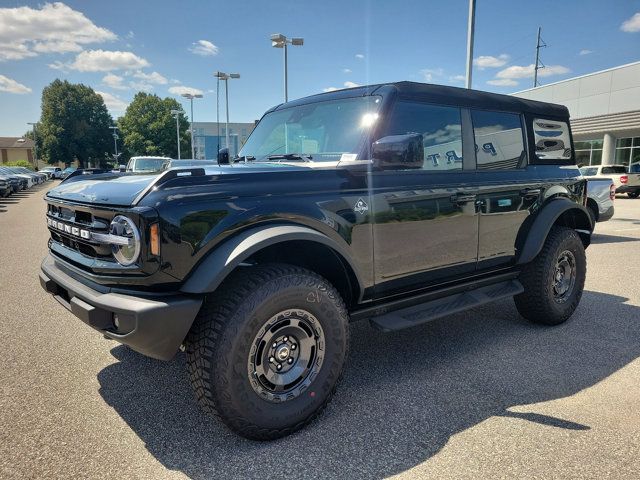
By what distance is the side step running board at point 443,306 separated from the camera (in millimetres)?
3141

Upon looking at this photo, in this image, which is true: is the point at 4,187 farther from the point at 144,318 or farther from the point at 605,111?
the point at 605,111

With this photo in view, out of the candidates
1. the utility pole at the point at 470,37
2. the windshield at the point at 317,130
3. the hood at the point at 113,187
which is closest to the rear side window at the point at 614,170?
the utility pole at the point at 470,37

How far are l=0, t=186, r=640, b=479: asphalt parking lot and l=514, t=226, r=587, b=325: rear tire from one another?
7.2 inches

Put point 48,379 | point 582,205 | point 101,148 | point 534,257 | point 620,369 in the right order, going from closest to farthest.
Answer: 1. point 48,379
2. point 620,369
3. point 534,257
4. point 582,205
5. point 101,148

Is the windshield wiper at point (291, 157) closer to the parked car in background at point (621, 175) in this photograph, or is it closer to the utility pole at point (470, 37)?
the utility pole at point (470, 37)

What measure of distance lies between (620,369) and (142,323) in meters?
3.41

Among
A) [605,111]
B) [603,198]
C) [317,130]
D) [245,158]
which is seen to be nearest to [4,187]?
[245,158]

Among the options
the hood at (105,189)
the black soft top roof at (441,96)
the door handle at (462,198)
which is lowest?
the door handle at (462,198)

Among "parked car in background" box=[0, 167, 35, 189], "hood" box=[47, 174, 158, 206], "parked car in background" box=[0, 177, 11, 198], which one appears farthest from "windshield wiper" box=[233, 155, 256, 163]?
"parked car in background" box=[0, 167, 35, 189]

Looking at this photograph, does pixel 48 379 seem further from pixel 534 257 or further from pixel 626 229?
pixel 626 229

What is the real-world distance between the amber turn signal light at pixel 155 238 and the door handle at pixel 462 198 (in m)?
2.15

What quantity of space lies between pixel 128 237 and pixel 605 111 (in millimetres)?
31842

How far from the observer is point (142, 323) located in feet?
7.25

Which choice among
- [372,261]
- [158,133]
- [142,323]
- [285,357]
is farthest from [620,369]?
[158,133]
